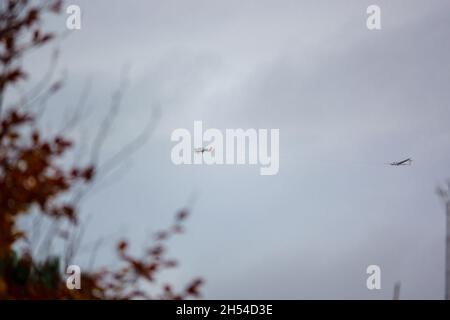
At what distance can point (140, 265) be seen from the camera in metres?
5.54

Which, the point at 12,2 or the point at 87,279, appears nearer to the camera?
the point at 12,2

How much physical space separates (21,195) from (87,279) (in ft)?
6.97

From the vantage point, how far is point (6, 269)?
6367 mm

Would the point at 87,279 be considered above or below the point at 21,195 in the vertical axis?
below

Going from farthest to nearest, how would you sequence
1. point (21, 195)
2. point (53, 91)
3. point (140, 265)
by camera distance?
point (140, 265), point (53, 91), point (21, 195)

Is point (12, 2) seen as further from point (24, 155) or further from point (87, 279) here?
point (87, 279)
